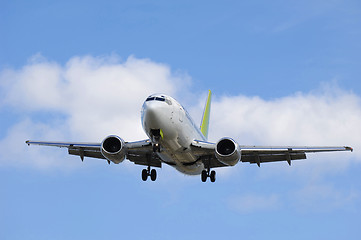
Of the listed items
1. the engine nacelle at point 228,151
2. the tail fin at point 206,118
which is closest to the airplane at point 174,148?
the engine nacelle at point 228,151

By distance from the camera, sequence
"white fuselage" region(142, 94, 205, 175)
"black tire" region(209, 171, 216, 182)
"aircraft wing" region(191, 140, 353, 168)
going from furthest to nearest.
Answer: "black tire" region(209, 171, 216, 182) < "aircraft wing" region(191, 140, 353, 168) < "white fuselage" region(142, 94, 205, 175)

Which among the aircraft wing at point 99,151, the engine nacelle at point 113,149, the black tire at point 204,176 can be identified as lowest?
the engine nacelle at point 113,149

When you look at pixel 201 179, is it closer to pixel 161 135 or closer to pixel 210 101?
pixel 161 135

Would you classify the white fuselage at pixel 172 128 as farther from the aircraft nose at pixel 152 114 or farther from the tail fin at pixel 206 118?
the tail fin at pixel 206 118

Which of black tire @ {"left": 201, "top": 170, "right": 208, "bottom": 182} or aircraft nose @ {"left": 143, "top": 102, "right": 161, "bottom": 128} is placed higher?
black tire @ {"left": 201, "top": 170, "right": 208, "bottom": 182}

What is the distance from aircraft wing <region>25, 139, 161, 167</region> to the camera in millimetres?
35713

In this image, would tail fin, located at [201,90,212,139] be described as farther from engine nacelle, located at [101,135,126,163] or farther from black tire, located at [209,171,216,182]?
engine nacelle, located at [101,135,126,163]

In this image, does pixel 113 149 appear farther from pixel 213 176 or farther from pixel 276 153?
pixel 276 153

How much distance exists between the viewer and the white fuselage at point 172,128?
1227 inches

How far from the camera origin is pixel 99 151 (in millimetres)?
38281

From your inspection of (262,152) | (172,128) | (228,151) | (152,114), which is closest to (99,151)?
(172,128)

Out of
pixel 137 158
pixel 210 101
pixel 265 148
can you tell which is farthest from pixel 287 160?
pixel 210 101

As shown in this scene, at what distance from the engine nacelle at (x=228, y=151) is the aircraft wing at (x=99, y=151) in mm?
4291

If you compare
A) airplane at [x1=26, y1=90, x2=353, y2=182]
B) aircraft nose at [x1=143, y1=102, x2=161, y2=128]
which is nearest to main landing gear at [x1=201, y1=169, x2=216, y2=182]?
airplane at [x1=26, y1=90, x2=353, y2=182]
